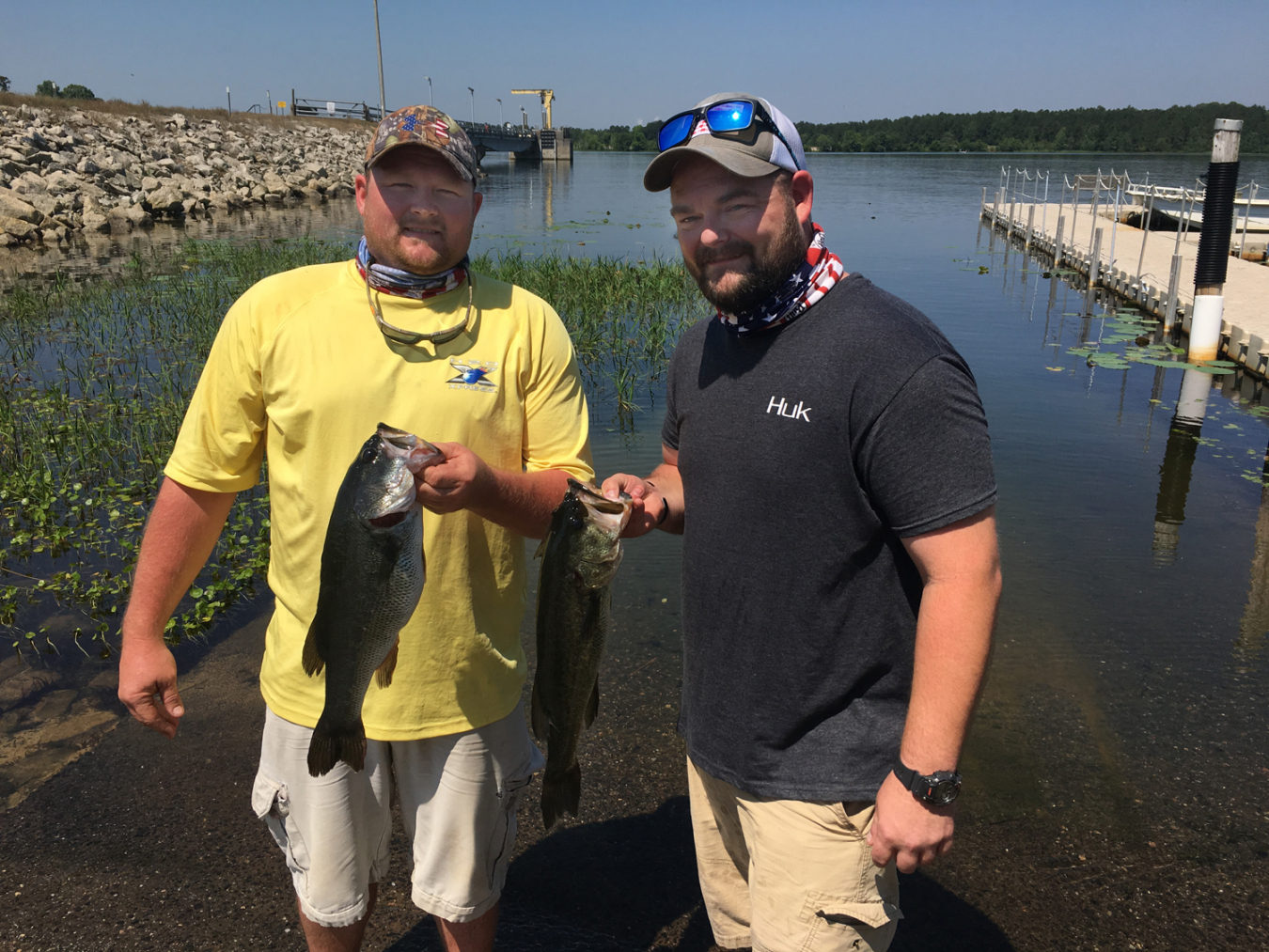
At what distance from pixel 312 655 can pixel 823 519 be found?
4.85 ft

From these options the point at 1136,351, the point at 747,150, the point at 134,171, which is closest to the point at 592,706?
the point at 747,150

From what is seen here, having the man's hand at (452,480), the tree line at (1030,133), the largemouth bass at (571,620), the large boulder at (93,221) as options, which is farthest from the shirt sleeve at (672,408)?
the tree line at (1030,133)

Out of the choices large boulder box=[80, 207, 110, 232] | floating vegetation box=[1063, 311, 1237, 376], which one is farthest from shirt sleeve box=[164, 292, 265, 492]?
large boulder box=[80, 207, 110, 232]

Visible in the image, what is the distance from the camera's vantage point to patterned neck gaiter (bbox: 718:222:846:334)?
2.40 m

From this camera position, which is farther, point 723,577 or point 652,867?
point 652,867

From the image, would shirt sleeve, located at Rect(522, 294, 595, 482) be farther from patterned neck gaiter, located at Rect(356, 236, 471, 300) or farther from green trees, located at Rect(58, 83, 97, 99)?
green trees, located at Rect(58, 83, 97, 99)

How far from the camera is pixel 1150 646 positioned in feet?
20.6

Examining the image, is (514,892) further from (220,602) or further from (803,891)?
(220,602)

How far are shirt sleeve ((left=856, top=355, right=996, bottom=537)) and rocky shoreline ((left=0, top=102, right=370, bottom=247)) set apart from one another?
92.5ft

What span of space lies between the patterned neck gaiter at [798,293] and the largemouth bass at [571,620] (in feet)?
2.06

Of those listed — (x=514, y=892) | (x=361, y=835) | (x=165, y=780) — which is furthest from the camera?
(x=165, y=780)

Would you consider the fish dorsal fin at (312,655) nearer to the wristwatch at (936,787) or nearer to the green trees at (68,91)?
the wristwatch at (936,787)

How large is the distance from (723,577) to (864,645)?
1.37 ft

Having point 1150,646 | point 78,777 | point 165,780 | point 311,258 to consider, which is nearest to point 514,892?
point 165,780
